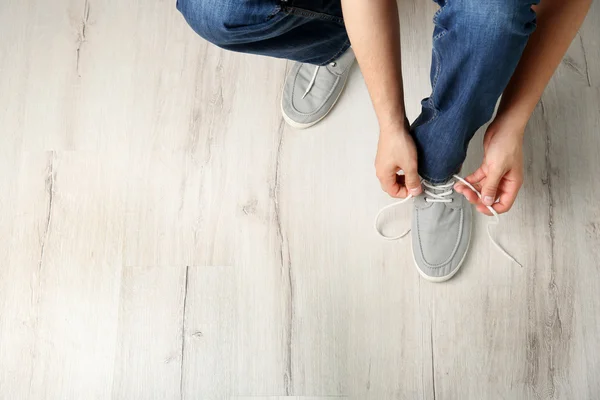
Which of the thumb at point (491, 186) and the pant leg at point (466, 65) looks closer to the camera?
the pant leg at point (466, 65)

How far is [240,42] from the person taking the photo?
0.83 m

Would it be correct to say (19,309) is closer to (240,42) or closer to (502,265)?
(240,42)

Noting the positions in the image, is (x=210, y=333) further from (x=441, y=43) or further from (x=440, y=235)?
(x=441, y=43)

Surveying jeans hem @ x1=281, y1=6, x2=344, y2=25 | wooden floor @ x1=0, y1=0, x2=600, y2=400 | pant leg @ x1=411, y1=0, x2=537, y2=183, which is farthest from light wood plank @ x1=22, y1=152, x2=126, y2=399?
pant leg @ x1=411, y1=0, x2=537, y2=183

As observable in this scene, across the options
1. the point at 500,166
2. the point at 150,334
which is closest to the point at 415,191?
the point at 500,166

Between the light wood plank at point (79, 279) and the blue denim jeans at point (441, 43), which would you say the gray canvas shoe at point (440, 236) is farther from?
the light wood plank at point (79, 279)

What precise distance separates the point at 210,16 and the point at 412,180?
0.41 metres

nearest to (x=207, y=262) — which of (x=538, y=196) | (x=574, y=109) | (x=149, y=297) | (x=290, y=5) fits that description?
(x=149, y=297)

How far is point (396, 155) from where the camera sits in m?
0.77

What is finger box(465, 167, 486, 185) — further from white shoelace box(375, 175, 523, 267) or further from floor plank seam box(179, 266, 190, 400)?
floor plank seam box(179, 266, 190, 400)

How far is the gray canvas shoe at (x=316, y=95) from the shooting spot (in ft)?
3.45

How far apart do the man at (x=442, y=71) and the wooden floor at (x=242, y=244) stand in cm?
10

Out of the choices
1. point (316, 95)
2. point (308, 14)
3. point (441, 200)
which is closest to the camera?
point (308, 14)

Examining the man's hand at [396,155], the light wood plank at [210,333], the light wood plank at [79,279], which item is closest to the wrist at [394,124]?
the man's hand at [396,155]
